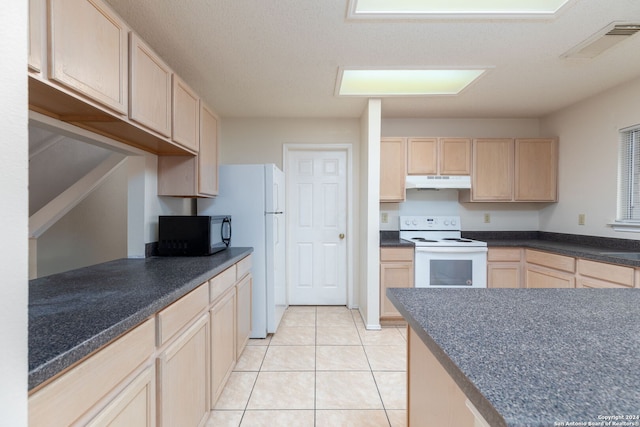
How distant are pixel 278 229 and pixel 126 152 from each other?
1.51 metres

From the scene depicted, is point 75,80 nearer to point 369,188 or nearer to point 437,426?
point 437,426

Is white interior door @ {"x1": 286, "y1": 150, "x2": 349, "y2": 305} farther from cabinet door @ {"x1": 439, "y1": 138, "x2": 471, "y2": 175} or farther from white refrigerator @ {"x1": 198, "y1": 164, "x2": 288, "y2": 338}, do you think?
cabinet door @ {"x1": 439, "y1": 138, "x2": 471, "y2": 175}

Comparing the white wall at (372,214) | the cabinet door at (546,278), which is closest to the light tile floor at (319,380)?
the white wall at (372,214)

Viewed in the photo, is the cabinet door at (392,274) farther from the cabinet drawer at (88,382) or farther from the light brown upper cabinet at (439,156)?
the cabinet drawer at (88,382)

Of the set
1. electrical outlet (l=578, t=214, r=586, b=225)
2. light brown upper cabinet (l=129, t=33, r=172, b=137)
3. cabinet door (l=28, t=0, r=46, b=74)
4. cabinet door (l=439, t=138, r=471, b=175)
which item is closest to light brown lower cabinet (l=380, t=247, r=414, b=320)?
cabinet door (l=439, t=138, r=471, b=175)

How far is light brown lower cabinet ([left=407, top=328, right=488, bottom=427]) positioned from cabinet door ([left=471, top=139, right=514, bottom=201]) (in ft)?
9.07

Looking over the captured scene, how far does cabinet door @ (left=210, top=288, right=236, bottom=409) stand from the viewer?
5.90 feet

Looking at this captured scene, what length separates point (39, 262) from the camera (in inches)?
99.1

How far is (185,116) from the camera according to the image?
6.95ft

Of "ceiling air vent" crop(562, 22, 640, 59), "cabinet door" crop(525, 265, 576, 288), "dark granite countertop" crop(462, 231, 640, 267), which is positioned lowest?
"cabinet door" crop(525, 265, 576, 288)

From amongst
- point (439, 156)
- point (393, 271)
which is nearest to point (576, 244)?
point (439, 156)

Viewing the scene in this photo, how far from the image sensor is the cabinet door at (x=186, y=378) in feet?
3.98

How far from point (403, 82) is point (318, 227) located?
1.90 metres

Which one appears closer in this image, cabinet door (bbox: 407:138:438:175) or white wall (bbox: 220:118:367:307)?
cabinet door (bbox: 407:138:438:175)
